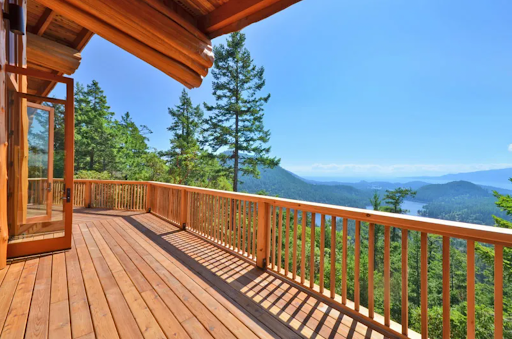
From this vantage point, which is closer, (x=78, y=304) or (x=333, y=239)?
(x=78, y=304)

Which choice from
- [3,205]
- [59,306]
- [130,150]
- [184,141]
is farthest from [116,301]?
[130,150]

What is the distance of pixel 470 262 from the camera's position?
4.43 feet

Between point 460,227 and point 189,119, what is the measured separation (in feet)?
69.0

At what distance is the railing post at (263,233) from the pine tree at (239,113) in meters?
13.6

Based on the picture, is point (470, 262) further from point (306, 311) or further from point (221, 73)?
point (221, 73)

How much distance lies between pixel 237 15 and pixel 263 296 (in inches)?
97.8

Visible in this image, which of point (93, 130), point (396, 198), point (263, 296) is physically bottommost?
point (396, 198)

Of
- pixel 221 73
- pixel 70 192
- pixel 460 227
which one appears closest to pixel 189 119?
pixel 221 73

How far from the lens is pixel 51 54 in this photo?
3.71m

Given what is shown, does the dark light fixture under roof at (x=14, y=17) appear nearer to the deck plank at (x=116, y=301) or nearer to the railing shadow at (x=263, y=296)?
the deck plank at (x=116, y=301)

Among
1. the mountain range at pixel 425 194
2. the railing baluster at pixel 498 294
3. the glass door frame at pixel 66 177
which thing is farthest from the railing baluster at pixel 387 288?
the mountain range at pixel 425 194

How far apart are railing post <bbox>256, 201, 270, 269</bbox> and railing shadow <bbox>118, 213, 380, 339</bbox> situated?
0.13m

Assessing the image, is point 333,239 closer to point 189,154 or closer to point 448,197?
point 189,154

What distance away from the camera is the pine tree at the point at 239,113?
16.4 metres
